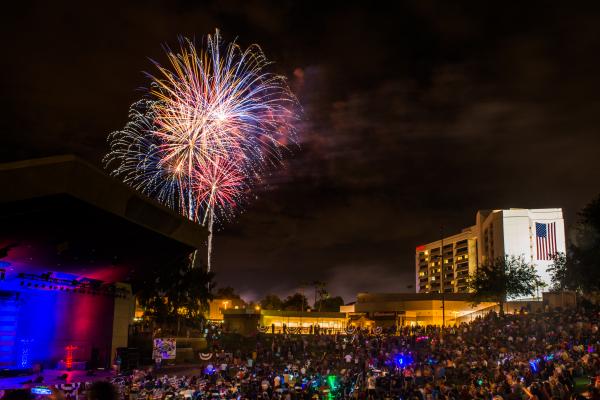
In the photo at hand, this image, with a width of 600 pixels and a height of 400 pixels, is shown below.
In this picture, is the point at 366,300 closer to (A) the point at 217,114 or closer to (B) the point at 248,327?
(B) the point at 248,327

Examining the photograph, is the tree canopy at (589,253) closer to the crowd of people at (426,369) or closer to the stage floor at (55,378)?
the crowd of people at (426,369)

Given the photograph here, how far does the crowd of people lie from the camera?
18.6 meters

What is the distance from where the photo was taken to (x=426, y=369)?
26672mm

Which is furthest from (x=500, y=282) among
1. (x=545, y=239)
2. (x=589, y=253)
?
(x=545, y=239)

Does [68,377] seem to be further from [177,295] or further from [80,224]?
[177,295]

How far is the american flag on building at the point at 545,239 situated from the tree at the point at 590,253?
217 feet

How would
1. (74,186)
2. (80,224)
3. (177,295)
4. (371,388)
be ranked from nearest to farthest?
(74,186) → (371,388) → (80,224) → (177,295)

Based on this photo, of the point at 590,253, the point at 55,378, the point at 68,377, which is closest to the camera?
the point at 55,378

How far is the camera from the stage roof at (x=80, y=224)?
1925 centimetres

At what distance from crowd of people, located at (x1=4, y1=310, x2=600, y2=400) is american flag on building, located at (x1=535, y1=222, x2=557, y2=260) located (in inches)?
3030

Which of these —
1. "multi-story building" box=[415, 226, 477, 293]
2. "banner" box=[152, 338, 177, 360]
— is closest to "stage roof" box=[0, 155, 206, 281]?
"banner" box=[152, 338, 177, 360]

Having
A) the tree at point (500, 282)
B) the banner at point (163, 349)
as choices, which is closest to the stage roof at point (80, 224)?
the banner at point (163, 349)

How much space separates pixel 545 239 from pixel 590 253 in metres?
70.8

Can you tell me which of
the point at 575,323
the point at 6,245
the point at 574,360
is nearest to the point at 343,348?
the point at 575,323
